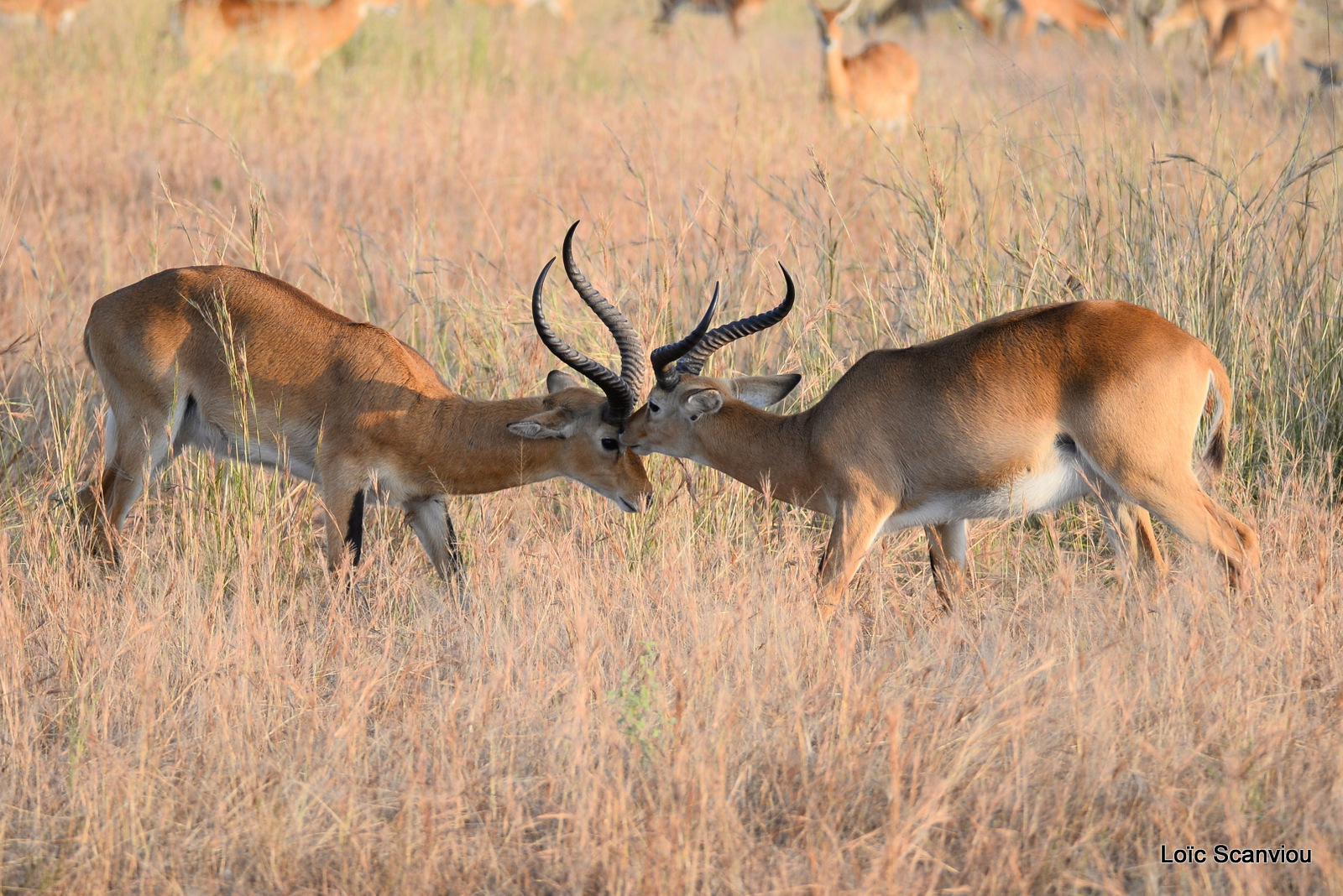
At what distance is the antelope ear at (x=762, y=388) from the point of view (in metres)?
5.61

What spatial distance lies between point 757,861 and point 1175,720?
49.4 inches

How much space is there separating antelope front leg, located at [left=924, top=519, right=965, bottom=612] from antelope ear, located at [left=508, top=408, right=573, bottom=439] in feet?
4.86

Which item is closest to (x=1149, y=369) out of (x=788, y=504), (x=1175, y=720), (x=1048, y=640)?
(x=1048, y=640)

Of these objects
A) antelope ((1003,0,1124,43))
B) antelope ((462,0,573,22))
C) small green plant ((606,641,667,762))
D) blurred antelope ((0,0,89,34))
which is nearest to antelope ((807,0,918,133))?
antelope ((462,0,573,22))

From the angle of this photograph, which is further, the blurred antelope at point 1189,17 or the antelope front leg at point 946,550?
the blurred antelope at point 1189,17

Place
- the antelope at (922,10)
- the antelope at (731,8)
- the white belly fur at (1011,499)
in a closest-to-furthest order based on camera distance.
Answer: the white belly fur at (1011,499), the antelope at (731,8), the antelope at (922,10)

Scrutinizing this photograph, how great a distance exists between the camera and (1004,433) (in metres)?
4.70

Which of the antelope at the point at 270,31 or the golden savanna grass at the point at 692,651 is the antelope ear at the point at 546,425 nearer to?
the golden savanna grass at the point at 692,651

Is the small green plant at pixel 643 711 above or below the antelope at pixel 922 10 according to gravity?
below

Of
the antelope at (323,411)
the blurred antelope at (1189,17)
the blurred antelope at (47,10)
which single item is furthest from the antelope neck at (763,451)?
the blurred antelope at (1189,17)

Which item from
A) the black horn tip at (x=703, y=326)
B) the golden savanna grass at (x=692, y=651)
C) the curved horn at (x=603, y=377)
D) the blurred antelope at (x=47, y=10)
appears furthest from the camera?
the blurred antelope at (x=47, y=10)

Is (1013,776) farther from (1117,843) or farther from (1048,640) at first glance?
(1048,640)

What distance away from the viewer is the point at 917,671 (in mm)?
3912

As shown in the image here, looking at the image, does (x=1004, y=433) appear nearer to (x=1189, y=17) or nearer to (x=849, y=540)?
(x=849, y=540)
